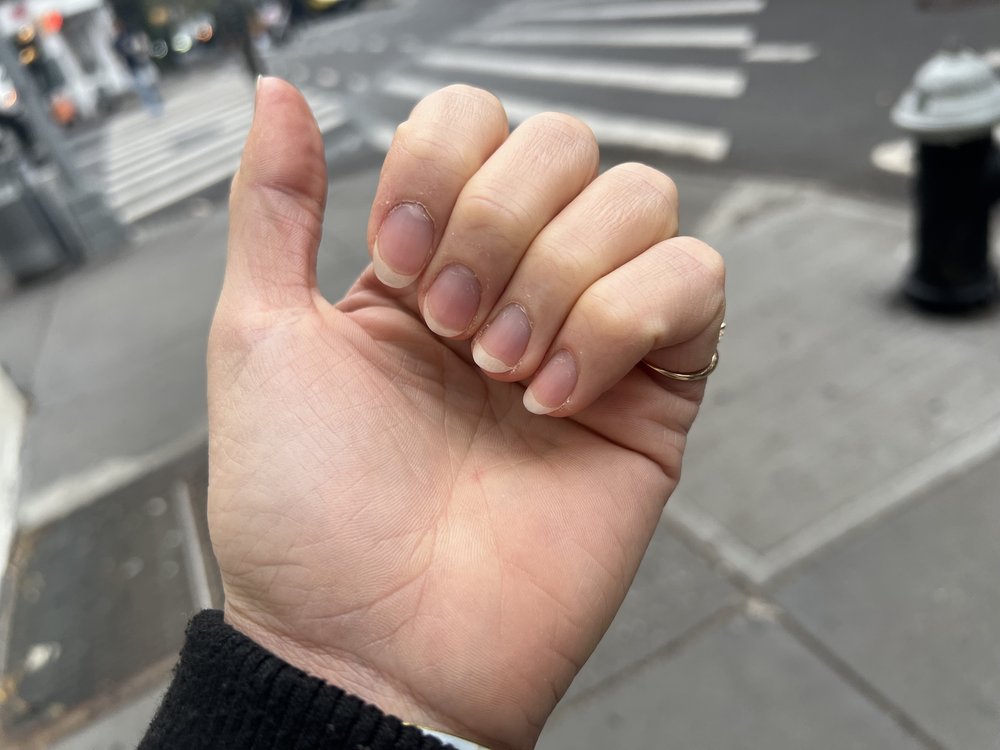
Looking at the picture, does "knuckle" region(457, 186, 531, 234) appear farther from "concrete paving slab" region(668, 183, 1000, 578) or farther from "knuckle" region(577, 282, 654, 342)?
"concrete paving slab" region(668, 183, 1000, 578)

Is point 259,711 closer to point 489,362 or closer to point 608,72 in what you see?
point 489,362

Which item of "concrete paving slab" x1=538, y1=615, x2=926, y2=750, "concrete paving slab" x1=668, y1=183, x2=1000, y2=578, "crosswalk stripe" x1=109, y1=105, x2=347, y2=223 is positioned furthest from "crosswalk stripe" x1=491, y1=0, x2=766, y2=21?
"concrete paving slab" x1=538, y1=615, x2=926, y2=750

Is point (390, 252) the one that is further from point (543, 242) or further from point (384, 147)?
point (384, 147)

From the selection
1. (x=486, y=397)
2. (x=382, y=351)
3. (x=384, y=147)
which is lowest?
(x=384, y=147)

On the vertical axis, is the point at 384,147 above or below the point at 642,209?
below

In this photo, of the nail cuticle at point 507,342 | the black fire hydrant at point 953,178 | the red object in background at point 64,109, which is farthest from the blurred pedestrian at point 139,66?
the nail cuticle at point 507,342

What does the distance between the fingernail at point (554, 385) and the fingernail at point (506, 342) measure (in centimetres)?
5

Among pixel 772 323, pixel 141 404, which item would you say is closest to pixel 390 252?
pixel 772 323

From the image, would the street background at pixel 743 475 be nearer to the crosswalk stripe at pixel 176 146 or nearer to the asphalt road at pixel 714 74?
the asphalt road at pixel 714 74

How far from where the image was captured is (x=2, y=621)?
353 centimetres

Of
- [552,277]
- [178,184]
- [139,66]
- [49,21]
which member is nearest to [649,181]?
[552,277]

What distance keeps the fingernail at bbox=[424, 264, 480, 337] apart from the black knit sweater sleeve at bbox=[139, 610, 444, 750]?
57 cm

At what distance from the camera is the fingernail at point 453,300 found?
4.29 ft

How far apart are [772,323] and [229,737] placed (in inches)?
147
